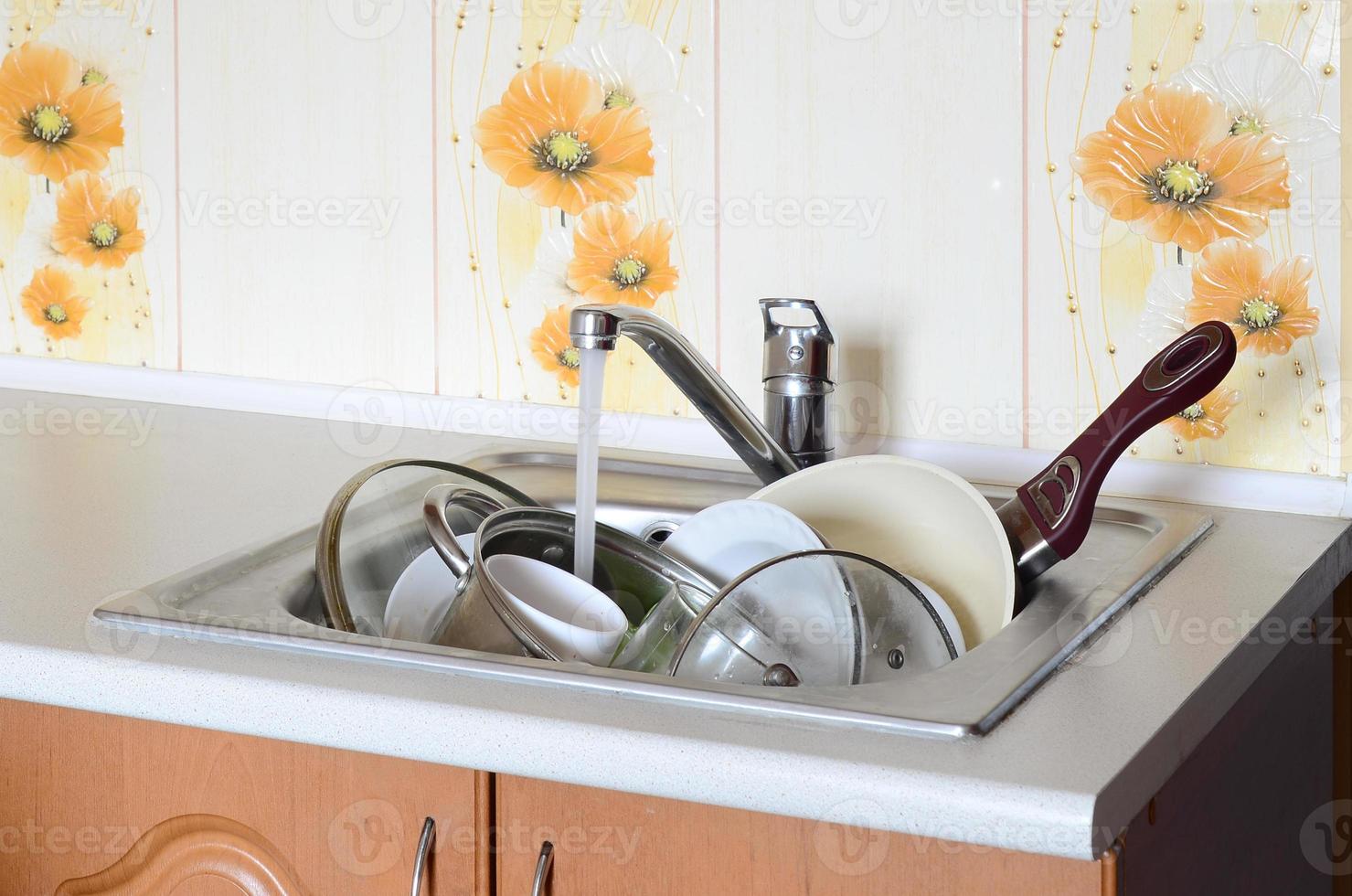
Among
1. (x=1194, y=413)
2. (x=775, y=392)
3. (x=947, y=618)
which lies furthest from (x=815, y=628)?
(x=1194, y=413)

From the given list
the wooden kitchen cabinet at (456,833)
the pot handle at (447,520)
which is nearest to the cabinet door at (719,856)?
the wooden kitchen cabinet at (456,833)

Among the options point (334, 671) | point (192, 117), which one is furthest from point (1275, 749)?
point (192, 117)

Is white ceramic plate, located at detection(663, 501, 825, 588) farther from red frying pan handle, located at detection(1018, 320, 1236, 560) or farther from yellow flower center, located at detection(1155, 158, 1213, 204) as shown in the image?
yellow flower center, located at detection(1155, 158, 1213, 204)

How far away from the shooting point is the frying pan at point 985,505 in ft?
2.96

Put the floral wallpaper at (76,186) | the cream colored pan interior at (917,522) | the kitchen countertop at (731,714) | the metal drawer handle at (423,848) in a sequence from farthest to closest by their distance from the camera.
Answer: the floral wallpaper at (76,186), the cream colored pan interior at (917,522), the metal drawer handle at (423,848), the kitchen countertop at (731,714)

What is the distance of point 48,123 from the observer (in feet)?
5.02

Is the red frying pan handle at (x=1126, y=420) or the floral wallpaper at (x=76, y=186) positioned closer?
the red frying pan handle at (x=1126, y=420)

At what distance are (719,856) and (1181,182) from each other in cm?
69

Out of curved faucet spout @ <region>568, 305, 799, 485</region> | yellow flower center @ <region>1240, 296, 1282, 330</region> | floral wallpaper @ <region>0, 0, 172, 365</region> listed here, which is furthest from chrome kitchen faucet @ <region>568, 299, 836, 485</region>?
floral wallpaper @ <region>0, 0, 172, 365</region>

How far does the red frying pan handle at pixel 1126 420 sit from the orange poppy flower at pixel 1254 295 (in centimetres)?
18

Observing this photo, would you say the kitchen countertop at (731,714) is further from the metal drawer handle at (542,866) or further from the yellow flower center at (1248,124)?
the yellow flower center at (1248,124)

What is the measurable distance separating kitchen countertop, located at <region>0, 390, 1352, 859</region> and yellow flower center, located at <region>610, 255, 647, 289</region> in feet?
1.29

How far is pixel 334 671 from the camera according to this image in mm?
755

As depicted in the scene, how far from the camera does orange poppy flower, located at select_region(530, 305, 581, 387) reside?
1.32m
